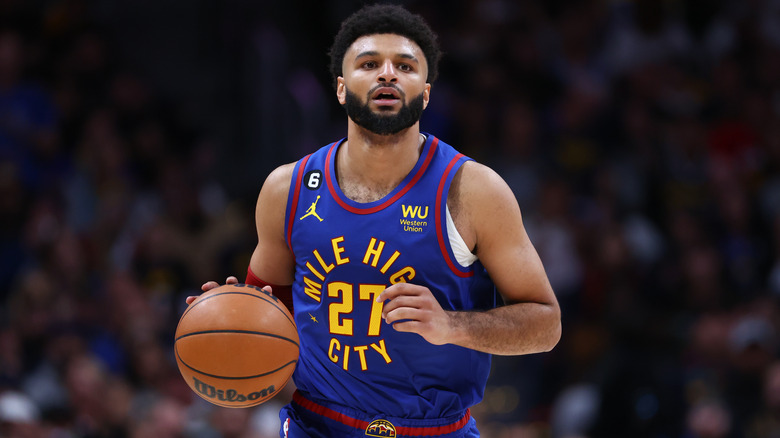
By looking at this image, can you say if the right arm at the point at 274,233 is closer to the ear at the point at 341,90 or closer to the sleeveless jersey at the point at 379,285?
the sleeveless jersey at the point at 379,285

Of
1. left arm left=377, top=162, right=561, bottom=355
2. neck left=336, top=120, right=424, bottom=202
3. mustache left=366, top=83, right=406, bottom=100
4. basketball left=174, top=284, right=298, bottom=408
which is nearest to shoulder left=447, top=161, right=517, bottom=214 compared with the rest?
left arm left=377, top=162, right=561, bottom=355

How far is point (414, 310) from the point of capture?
11.7ft

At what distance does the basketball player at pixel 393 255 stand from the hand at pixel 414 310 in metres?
0.12

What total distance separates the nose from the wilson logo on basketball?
1325mm

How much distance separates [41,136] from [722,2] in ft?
23.1

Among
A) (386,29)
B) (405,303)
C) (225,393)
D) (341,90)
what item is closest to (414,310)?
(405,303)

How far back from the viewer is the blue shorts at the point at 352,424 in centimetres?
407

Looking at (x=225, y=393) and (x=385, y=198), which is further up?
(x=385, y=198)

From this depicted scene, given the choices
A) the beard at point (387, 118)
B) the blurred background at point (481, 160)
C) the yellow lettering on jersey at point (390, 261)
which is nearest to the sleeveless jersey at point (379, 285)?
the yellow lettering on jersey at point (390, 261)

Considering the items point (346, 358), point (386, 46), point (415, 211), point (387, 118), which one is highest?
point (386, 46)

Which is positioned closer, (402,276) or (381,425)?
(402,276)

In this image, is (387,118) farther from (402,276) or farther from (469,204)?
(402,276)

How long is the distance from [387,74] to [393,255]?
73 centimetres

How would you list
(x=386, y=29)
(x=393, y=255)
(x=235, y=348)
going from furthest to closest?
(x=386, y=29)
(x=393, y=255)
(x=235, y=348)
